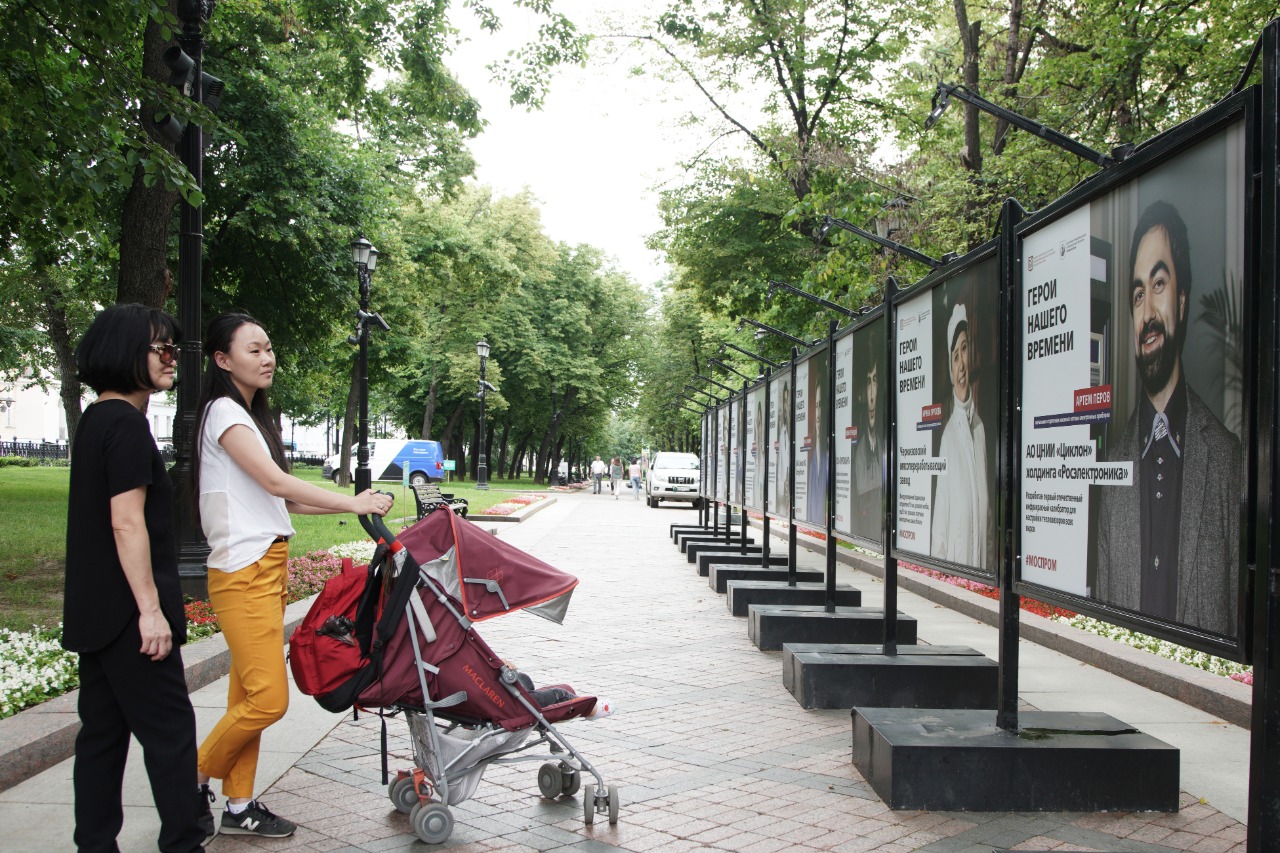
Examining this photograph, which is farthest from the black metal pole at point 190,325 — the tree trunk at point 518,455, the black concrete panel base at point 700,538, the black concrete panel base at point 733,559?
the tree trunk at point 518,455

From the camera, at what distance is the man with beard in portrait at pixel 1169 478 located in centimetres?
318

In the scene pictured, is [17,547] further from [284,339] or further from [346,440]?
[346,440]

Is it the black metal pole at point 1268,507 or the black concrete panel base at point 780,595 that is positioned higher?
the black metal pole at point 1268,507

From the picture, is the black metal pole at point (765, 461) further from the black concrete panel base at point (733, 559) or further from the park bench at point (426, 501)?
the park bench at point (426, 501)

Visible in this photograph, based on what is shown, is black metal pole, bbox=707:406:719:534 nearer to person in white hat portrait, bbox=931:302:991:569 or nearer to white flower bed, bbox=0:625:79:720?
person in white hat portrait, bbox=931:302:991:569

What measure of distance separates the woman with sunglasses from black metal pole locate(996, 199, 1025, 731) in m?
3.33

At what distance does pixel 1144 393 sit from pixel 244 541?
10.8 ft

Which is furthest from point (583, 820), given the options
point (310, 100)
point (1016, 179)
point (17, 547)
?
point (310, 100)

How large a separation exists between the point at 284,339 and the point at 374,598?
18.6 meters

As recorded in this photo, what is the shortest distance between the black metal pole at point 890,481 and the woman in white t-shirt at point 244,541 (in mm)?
3535

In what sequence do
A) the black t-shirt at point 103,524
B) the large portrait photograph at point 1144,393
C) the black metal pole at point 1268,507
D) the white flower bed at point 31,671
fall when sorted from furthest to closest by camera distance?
the white flower bed at point 31,671, the black t-shirt at point 103,524, the large portrait photograph at point 1144,393, the black metal pole at point 1268,507

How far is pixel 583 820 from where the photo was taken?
14.2 ft

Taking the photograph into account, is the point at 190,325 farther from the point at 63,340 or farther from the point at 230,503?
the point at 63,340

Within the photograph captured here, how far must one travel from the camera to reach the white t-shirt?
3.97 metres
